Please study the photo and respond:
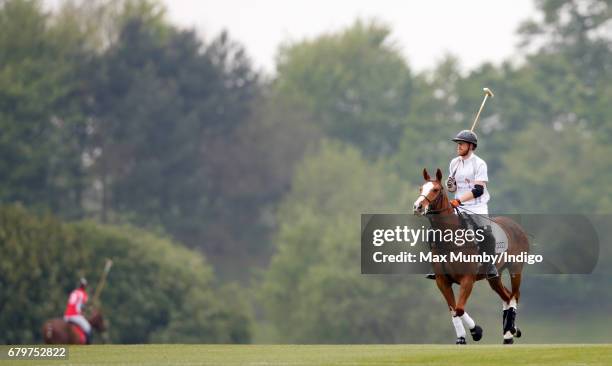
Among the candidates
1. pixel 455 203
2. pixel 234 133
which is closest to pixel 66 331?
pixel 455 203

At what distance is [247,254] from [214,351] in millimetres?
73115

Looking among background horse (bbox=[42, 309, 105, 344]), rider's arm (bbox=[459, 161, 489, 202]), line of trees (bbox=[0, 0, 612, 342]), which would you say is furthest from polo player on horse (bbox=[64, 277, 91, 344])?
line of trees (bbox=[0, 0, 612, 342])

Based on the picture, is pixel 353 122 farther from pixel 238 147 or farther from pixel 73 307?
pixel 73 307

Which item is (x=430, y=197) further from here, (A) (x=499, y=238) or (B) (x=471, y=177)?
(A) (x=499, y=238)

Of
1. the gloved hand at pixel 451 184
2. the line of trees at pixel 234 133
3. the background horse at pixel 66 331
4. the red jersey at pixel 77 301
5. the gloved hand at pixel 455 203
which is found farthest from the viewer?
the line of trees at pixel 234 133

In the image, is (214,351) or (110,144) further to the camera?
(110,144)

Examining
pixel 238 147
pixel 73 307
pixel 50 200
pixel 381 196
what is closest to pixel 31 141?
pixel 50 200

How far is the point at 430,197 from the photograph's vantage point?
69.9 ft

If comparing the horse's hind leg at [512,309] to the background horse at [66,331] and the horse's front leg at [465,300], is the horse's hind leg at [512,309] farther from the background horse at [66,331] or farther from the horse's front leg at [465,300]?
the background horse at [66,331]

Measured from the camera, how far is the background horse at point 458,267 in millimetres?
21453

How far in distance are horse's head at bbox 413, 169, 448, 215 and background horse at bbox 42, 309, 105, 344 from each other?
69.3 feet

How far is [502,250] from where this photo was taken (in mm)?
22688

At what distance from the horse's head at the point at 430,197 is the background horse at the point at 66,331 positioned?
831 inches

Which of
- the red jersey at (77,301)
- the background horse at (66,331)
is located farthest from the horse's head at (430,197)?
the background horse at (66,331)
